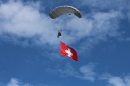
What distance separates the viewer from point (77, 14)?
87375 millimetres

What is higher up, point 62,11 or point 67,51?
point 62,11

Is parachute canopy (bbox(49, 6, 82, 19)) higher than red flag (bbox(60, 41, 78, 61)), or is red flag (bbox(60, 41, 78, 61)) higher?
parachute canopy (bbox(49, 6, 82, 19))

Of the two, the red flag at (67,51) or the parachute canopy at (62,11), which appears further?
the red flag at (67,51)

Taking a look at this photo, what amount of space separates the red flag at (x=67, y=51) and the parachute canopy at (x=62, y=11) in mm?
5525

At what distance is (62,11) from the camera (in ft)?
285

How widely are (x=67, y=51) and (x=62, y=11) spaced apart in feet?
24.0

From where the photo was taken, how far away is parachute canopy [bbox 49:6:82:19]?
86.0 meters

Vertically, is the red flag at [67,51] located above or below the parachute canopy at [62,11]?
below

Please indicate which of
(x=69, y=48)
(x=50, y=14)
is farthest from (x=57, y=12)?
(x=69, y=48)

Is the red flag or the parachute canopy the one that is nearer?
the parachute canopy

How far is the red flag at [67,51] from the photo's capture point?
86188 millimetres

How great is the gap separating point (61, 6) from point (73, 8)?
2.35 metres

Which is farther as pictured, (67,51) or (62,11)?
(62,11)

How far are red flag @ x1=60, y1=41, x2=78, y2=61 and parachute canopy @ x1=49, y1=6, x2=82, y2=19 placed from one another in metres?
5.53
